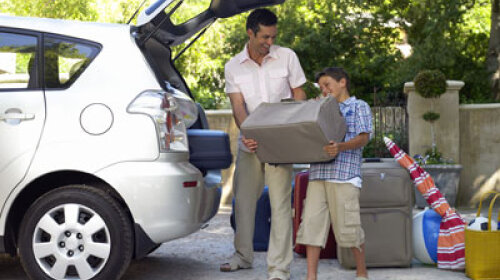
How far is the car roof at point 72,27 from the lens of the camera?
5.01m

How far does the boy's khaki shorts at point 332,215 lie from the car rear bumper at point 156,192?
84 cm

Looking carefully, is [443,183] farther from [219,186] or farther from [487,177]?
[219,186]

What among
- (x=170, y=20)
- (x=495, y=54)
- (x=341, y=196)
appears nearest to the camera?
(x=341, y=196)

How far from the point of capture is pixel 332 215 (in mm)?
5273

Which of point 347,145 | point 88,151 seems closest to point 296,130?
point 347,145

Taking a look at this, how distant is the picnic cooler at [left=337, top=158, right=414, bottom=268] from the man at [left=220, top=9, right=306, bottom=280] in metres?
0.66

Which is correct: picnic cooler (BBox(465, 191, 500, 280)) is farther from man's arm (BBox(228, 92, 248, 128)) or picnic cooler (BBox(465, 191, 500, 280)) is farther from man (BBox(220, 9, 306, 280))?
man's arm (BBox(228, 92, 248, 128))

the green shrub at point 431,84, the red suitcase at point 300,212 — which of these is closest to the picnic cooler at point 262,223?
the red suitcase at point 300,212

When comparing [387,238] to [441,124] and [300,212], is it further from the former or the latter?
[441,124]

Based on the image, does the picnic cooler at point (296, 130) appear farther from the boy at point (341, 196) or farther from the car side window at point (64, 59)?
the car side window at point (64, 59)

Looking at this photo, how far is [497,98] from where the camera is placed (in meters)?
14.0

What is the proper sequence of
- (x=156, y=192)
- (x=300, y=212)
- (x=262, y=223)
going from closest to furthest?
(x=156, y=192)
(x=300, y=212)
(x=262, y=223)

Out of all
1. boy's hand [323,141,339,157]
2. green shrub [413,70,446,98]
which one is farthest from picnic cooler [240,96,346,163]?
green shrub [413,70,446,98]

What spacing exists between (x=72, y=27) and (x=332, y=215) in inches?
80.4
